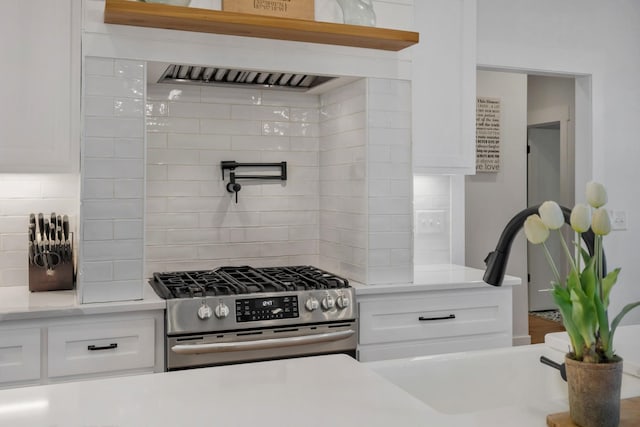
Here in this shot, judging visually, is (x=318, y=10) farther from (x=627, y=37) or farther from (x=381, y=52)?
(x=627, y=37)

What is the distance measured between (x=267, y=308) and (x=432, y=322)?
0.88 meters

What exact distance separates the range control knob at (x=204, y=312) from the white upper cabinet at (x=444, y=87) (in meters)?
1.36

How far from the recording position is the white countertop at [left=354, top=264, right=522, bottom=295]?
2994 mm

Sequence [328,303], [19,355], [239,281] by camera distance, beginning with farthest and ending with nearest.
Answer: [239,281] < [328,303] < [19,355]

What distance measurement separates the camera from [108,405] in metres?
1.33

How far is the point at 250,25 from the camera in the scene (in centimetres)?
267

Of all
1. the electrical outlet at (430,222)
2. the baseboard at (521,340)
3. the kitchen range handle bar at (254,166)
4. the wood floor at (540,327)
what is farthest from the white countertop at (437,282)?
the wood floor at (540,327)

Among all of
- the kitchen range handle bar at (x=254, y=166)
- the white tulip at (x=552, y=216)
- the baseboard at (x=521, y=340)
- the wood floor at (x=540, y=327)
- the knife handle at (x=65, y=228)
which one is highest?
the kitchen range handle bar at (x=254, y=166)

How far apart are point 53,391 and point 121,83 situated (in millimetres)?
1573

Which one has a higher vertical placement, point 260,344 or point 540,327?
point 260,344

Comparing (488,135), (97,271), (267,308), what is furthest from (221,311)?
(488,135)

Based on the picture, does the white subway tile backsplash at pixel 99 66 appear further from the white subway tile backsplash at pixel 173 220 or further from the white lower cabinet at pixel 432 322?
the white lower cabinet at pixel 432 322

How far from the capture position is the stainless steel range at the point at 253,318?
8.54ft

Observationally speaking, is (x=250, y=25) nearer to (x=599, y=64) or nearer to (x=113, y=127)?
(x=113, y=127)
